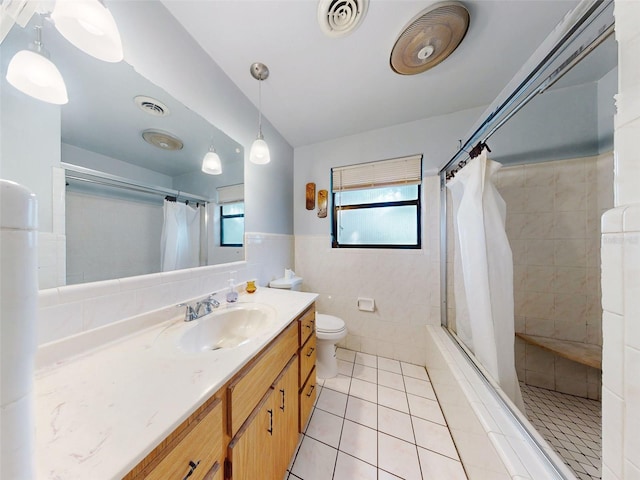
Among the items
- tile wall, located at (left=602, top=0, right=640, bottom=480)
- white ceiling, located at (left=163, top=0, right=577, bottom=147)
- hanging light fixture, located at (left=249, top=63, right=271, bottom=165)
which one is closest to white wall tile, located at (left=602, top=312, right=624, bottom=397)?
tile wall, located at (left=602, top=0, right=640, bottom=480)

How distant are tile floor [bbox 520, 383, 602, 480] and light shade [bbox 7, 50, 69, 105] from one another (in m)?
2.29

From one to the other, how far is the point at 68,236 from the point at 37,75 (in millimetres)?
502

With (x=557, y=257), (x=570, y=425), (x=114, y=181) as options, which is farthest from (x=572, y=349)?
(x=114, y=181)

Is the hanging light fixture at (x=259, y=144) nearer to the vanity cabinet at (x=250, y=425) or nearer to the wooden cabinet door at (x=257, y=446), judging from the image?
the vanity cabinet at (x=250, y=425)

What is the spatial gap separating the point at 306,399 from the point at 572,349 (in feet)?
6.00

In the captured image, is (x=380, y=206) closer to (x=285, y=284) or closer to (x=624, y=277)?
(x=285, y=284)

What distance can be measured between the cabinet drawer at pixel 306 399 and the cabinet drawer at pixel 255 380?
34cm

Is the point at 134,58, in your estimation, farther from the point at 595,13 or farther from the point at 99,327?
the point at 595,13

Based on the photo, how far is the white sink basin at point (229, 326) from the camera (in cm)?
90

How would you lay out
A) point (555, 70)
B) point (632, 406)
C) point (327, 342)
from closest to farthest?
point (632, 406)
point (555, 70)
point (327, 342)

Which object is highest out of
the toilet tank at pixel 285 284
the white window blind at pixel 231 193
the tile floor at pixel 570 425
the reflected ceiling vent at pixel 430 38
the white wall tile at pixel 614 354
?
the reflected ceiling vent at pixel 430 38

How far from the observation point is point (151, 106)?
0.95 m

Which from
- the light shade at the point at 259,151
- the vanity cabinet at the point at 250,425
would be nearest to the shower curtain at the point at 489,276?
the vanity cabinet at the point at 250,425

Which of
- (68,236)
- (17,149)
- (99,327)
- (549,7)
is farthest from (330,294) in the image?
(549,7)
